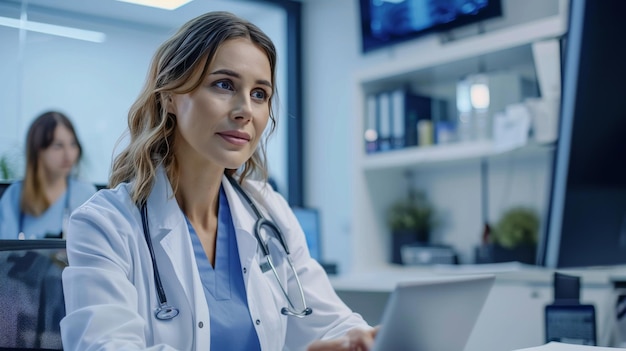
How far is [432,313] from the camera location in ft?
2.43

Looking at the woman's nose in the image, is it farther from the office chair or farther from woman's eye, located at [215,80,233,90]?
the office chair

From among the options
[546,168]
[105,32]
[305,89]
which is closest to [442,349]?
[546,168]

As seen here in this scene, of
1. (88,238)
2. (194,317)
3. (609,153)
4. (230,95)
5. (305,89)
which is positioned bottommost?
(194,317)

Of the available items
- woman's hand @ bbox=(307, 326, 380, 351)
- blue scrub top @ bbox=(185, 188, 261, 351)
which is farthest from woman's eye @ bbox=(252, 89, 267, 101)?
woman's hand @ bbox=(307, 326, 380, 351)

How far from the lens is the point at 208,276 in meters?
1.25

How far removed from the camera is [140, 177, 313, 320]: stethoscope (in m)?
1.11

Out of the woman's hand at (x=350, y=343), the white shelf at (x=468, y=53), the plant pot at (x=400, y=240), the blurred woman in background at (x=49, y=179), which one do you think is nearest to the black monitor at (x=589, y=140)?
the woman's hand at (x=350, y=343)

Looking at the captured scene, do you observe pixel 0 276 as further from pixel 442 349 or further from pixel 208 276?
pixel 442 349

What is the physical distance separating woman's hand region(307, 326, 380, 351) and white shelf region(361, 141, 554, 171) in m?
1.97

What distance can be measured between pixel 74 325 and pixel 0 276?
0.27 meters

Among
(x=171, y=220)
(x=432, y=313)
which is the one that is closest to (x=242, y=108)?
(x=171, y=220)

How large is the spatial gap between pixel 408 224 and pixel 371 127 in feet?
1.72

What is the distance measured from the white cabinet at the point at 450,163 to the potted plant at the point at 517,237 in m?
0.18

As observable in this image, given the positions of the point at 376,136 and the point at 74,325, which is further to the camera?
the point at 376,136
